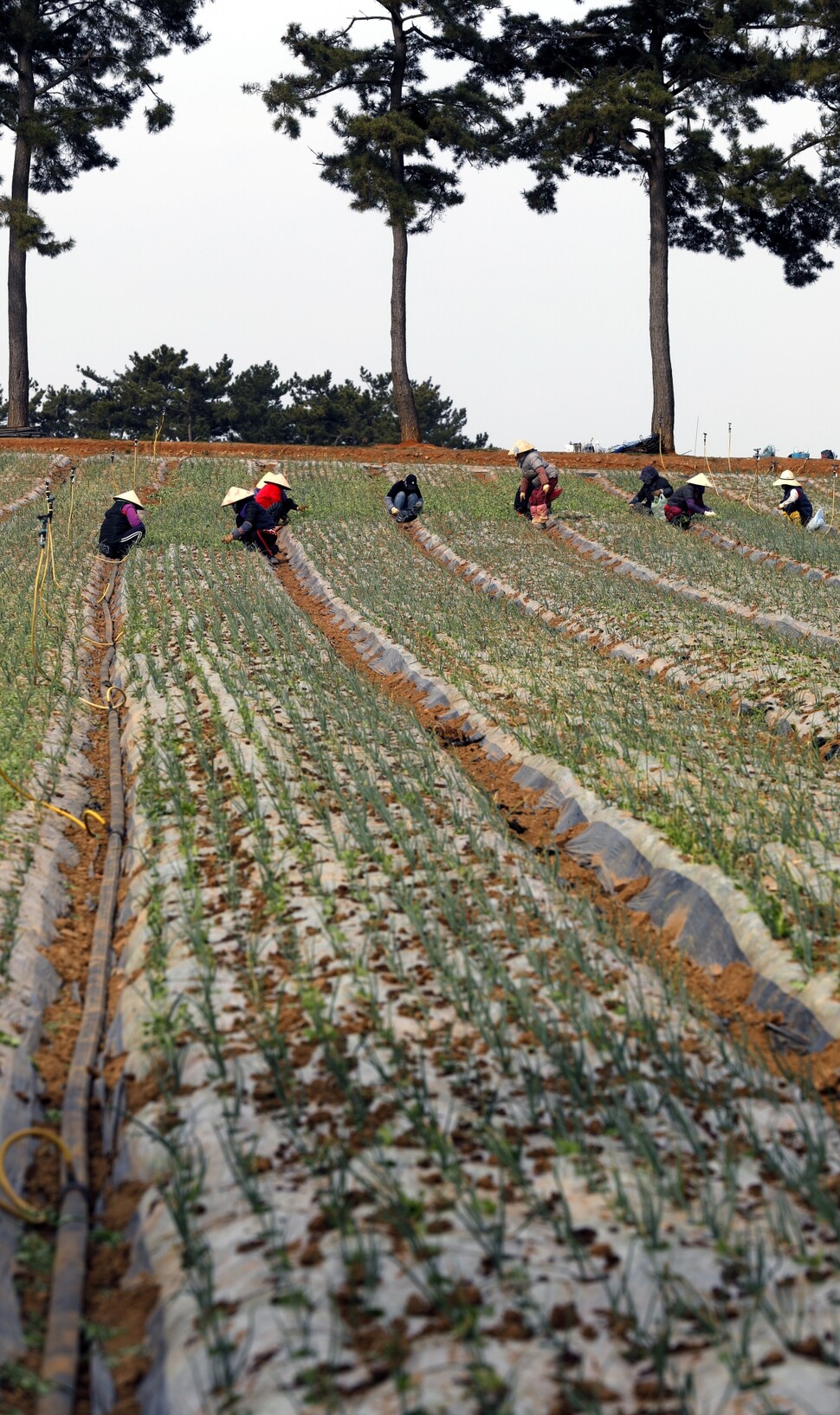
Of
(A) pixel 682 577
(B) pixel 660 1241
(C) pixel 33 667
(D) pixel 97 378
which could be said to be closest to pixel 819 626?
(A) pixel 682 577

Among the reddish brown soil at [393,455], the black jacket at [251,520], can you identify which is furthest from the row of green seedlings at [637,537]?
the black jacket at [251,520]

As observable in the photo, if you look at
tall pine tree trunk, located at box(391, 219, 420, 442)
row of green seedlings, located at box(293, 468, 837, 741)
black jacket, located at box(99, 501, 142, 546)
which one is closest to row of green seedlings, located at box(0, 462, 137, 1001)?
black jacket, located at box(99, 501, 142, 546)

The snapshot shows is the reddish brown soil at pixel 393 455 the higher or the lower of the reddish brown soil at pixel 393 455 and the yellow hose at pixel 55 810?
the higher

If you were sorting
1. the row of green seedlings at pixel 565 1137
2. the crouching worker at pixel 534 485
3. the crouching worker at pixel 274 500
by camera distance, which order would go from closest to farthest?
the row of green seedlings at pixel 565 1137
the crouching worker at pixel 274 500
the crouching worker at pixel 534 485

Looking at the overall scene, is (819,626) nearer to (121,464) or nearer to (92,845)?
(92,845)

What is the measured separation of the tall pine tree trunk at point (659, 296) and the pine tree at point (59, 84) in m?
10.4

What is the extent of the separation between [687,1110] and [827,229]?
88.7ft

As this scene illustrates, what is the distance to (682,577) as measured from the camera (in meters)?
14.1

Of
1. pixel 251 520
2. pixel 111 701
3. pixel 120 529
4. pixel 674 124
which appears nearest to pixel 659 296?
pixel 674 124

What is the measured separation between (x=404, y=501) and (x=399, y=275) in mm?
10670

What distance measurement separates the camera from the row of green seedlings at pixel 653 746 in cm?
524

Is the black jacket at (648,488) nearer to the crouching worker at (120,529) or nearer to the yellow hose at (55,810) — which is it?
the crouching worker at (120,529)

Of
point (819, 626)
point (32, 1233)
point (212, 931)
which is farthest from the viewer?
point (819, 626)

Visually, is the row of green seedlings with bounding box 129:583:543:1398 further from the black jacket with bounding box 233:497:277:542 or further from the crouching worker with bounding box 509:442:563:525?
the crouching worker with bounding box 509:442:563:525
